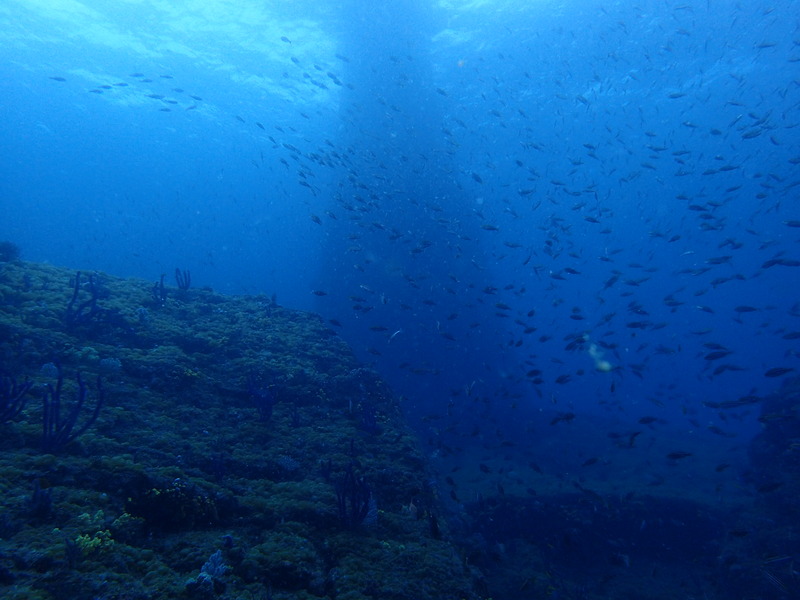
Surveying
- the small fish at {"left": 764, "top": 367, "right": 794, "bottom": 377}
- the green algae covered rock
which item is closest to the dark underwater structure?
the green algae covered rock

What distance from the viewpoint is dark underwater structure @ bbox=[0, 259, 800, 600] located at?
459cm

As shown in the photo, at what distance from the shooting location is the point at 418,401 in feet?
91.8

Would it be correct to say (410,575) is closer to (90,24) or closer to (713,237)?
(90,24)

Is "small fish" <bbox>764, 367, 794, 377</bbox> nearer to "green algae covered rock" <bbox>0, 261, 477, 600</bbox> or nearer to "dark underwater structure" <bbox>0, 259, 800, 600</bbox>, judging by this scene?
"dark underwater structure" <bbox>0, 259, 800, 600</bbox>

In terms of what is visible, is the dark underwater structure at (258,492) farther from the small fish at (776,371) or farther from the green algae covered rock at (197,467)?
the small fish at (776,371)

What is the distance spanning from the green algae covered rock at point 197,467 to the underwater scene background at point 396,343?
1.9 inches

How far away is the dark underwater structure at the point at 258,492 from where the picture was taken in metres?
4.59

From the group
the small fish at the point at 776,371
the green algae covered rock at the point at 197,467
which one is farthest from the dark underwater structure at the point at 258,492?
the small fish at the point at 776,371

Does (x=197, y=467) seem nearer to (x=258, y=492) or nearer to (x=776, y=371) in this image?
(x=258, y=492)

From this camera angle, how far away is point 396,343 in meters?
29.6

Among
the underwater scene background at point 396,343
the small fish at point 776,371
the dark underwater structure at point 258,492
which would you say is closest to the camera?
the dark underwater structure at point 258,492

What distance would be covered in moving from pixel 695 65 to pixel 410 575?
3797 cm

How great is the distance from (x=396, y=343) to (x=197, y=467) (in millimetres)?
23015

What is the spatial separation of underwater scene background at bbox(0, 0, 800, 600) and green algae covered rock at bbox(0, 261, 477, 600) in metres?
0.05
